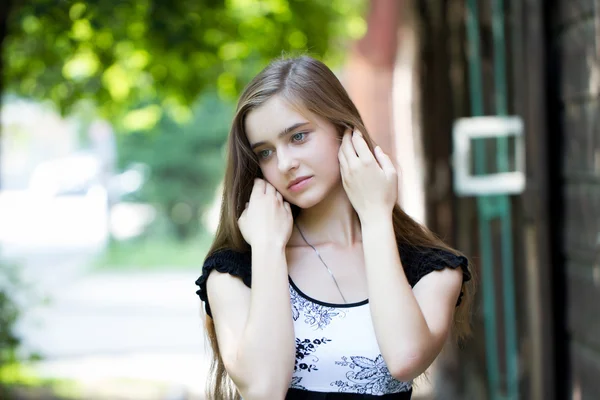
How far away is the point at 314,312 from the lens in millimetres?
1903

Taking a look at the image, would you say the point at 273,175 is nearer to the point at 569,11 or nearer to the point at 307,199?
the point at 307,199

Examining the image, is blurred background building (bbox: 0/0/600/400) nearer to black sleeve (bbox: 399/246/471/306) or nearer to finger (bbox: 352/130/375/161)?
black sleeve (bbox: 399/246/471/306)

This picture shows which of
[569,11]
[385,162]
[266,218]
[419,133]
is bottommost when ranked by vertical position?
[266,218]

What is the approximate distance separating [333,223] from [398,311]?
384 mm

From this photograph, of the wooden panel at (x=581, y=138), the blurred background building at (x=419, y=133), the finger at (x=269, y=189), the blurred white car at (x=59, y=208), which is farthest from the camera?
the blurred white car at (x=59, y=208)

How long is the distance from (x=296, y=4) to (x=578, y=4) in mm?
4466

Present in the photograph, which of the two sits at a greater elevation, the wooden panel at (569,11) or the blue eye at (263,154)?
the wooden panel at (569,11)

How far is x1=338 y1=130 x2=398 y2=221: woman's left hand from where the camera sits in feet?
6.20

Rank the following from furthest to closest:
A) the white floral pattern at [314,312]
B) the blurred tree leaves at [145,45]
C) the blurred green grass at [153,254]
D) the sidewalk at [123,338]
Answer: the blurred green grass at [153,254], the sidewalk at [123,338], the blurred tree leaves at [145,45], the white floral pattern at [314,312]

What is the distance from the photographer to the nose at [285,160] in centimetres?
190

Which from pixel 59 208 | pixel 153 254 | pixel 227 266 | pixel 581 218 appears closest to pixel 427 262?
pixel 227 266

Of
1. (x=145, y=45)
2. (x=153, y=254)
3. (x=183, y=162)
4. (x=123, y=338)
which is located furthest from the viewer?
(x=183, y=162)

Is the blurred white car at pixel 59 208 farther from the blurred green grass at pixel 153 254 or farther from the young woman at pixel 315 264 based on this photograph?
the young woman at pixel 315 264

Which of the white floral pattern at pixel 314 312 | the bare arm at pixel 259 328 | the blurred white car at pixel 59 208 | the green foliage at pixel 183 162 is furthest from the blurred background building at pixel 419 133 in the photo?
the green foliage at pixel 183 162
